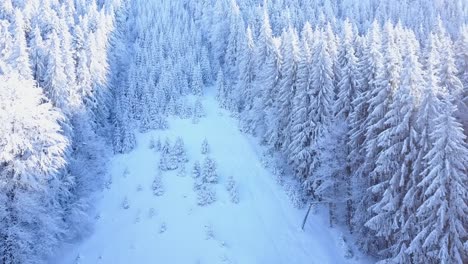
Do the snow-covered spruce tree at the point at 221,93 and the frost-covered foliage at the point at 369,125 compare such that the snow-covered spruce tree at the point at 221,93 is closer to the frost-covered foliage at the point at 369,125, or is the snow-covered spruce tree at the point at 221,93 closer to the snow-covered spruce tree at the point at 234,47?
the snow-covered spruce tree at the point at 234,47

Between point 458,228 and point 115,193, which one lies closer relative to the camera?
point 458,228

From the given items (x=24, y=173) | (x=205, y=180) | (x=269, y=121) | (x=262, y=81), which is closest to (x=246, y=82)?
(x=262, y=81)

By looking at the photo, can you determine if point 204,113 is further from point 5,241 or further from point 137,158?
point 5,241

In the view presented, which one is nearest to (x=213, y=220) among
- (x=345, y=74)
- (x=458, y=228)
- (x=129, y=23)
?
(x=345, y=74)

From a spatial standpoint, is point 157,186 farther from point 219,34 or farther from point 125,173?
point 219,34

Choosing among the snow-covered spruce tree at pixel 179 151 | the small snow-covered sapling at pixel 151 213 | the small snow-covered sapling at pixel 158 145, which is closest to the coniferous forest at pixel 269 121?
the snow-covered spruce tree at pixel 179 151

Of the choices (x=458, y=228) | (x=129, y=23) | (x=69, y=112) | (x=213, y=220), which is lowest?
(x=129, y=23)
